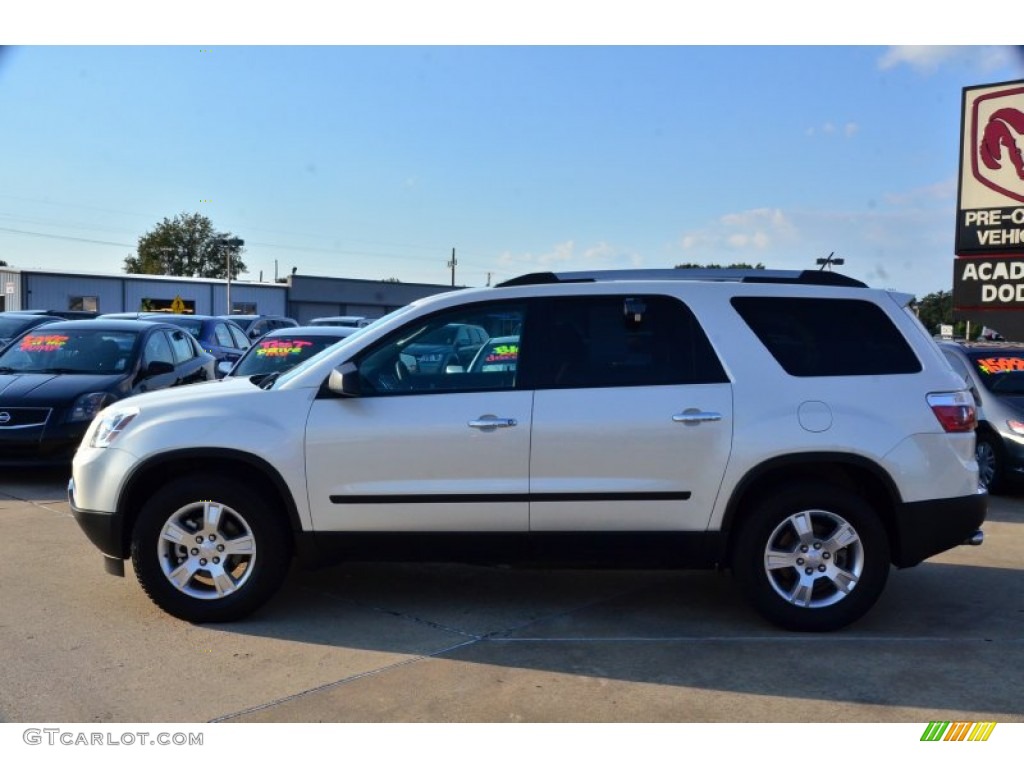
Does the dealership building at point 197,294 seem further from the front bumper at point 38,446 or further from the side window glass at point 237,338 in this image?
the front bumper at point 38,446

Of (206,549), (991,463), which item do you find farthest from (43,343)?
(991,463)

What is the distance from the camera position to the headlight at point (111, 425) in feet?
16.6

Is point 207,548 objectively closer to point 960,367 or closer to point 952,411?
point 952,411

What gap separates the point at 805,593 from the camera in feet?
16.1

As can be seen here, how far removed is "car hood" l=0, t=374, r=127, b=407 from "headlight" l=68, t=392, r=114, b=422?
65 millimetres

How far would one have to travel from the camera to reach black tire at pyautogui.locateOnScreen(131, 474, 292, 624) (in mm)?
4938

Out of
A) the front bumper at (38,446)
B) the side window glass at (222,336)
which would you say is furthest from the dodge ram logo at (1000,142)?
the side window glass at (222,336)

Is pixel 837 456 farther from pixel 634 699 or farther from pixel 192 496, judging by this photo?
pixel 192 496

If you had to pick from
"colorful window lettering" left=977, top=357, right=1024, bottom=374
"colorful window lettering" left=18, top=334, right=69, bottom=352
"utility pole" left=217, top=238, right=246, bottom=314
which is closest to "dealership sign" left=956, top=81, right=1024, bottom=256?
"colorful window lettering" left=977, top=357, right=1024, bottom=374

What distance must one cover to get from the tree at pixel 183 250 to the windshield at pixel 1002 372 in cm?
9186

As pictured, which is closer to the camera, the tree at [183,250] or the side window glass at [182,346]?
the side window glass at [182,346]

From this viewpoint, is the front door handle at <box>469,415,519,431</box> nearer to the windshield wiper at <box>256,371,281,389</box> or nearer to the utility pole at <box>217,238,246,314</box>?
the windshield wiper at <box>256,371,281,389</box>

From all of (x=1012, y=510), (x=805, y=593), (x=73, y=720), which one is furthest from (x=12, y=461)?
(x=1012, y=510)

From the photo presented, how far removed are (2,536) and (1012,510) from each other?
8298 mm
